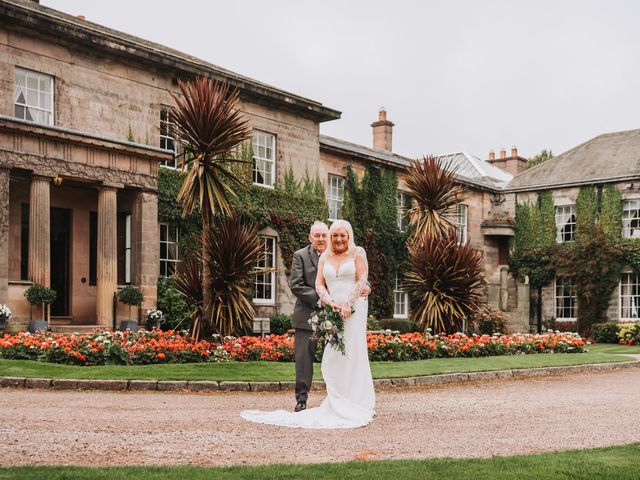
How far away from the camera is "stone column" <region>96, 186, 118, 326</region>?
16.4 meters

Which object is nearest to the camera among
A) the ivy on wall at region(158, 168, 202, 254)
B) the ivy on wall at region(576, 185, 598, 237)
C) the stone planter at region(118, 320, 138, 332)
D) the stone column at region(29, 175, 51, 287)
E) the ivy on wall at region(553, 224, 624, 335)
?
the stone column at region(29, 175, 51, 287)

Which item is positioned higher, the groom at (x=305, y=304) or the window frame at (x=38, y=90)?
the window frame at (x=38, y=90)

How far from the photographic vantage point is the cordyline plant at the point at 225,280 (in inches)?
540

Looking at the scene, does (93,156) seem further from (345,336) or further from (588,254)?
(588,254)

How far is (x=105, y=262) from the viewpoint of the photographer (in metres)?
16.5

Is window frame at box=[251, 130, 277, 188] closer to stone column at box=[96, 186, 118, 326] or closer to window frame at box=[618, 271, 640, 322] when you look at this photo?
stone column at box=[96, 186, 118, 326]

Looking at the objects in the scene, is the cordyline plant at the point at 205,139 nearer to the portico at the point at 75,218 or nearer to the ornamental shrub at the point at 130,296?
the portico at the point at 75,218

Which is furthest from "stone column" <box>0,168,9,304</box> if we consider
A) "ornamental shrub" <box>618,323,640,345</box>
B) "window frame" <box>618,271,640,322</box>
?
"window frame" <box>618,271,640,322</box>

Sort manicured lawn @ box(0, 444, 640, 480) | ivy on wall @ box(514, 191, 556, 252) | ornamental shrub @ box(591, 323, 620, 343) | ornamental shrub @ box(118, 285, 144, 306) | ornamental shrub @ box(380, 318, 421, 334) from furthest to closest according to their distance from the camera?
ivy on wall @ box(514, 191, 556, 252)
ornamental shrub @ box(591, 323, 620, 343)
ornamental shrub @ box(380, 318, 421, 334)
ornamental shrub @ box(118, 285, 144, 306)
manicured lawn @ box(0, 444, 640, 480)

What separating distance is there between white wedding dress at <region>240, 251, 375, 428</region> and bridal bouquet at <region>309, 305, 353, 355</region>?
75 millimetres

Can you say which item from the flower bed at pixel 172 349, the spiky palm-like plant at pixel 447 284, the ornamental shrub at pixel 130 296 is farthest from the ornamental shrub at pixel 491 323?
the ornamental shrub at pixel 130 296

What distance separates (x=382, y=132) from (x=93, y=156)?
17.9m

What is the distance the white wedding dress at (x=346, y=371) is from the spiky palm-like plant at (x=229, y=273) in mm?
6080

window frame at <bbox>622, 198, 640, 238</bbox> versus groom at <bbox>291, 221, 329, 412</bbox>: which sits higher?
window frame at <bbox>622, 198, 640, 238</bbox>
